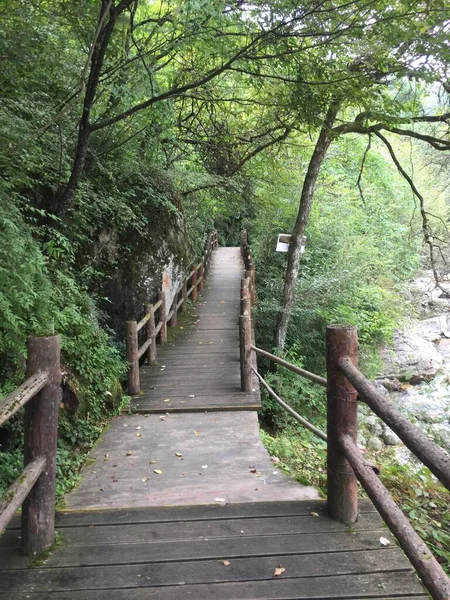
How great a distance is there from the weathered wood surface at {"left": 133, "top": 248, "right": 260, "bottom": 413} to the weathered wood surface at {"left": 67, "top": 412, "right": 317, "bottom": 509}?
30cm

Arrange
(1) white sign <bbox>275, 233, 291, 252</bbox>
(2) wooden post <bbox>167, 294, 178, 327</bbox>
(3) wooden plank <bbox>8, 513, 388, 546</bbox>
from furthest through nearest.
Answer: (2) wooden post <bbox>167, 294, 178, 327</bbox>
(1) white sign <bbox>275, 233, 291, 252</bbox>
(3) wooden plank <bbox>8, 513, 388, 546</bbox>

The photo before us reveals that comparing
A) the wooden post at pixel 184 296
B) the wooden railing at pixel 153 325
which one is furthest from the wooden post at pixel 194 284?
the wooden post at pixel 184 296

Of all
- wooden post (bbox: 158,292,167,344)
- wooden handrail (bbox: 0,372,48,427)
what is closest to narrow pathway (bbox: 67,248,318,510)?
wooden post (bbox: 158,292,167,344)

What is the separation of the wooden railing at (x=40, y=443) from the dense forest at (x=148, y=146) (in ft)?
4.02

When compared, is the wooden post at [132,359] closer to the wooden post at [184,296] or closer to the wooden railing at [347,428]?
the wooden railing at [347,428]

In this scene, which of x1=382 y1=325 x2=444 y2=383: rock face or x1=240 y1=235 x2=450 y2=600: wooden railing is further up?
x1=240 y1=235 x2=450 y2=600: wooden railing

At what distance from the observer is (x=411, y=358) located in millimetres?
13516

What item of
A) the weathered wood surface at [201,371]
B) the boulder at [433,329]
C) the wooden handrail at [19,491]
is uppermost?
the wooden handrail at [19,491]

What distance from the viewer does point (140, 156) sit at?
358 inches

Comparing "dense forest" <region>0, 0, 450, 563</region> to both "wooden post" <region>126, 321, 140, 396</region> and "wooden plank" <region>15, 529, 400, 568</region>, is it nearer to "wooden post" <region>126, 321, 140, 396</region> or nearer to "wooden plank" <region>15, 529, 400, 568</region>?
"wooden post" <region>126, 321, 140, 396</region>

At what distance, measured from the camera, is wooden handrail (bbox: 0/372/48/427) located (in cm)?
188

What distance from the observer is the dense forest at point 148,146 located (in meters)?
4.25

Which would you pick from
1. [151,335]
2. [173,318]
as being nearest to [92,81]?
[151,335]

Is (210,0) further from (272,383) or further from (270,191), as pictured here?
(270,191)
